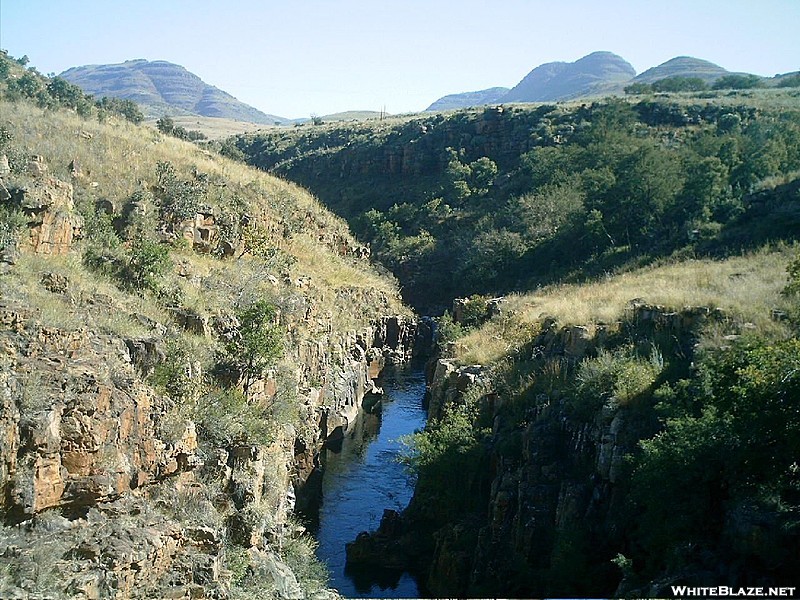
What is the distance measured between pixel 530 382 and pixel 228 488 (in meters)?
9.15

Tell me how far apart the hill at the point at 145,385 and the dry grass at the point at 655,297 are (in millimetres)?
6209

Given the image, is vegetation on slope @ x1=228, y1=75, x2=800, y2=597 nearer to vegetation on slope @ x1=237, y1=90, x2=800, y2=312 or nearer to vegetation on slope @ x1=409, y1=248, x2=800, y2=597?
vegetation on slope @ x1=409, y1=248, x2=800, y2=597

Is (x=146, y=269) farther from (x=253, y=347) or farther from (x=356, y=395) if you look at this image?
(x=356, y=395)

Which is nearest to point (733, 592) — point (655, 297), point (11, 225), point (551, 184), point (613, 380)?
point (613, 380)

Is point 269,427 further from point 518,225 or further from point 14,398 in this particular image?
point 518,225

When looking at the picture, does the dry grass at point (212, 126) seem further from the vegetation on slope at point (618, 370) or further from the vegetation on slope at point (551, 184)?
the vegetation on slope at point (618, 370)

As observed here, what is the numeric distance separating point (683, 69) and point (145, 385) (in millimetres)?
147623

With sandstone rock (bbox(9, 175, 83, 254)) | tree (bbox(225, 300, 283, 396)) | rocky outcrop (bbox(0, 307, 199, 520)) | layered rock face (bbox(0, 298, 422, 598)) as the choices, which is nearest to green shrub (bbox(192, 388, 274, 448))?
layered rock face (bbox(0, 298, 422, 598))

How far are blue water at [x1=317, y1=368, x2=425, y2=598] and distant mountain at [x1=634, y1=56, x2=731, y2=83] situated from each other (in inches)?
4637

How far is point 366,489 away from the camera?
70.3 ft

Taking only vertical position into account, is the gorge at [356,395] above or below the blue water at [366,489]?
above

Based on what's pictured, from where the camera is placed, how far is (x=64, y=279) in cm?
1309

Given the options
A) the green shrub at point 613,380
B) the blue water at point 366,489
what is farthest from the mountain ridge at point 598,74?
the green shrub at point 613,380

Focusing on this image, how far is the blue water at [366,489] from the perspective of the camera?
16.3m
